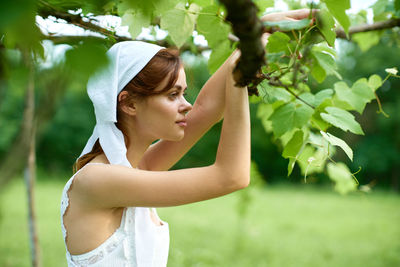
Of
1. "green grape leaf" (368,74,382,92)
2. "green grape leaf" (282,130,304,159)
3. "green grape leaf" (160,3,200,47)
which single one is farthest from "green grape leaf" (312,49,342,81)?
"green grape leaf" (160,3,200,47)

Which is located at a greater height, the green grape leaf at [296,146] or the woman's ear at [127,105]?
the woman's ear at [127,105]

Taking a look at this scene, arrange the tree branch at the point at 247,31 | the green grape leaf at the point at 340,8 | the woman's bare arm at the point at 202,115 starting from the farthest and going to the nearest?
the woman's bare arm at the point at 202,115 → the green grape leaf at the point at 340,8 → the tree branch at the point at 247,31

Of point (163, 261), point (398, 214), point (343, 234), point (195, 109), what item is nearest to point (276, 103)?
point (195, 109)

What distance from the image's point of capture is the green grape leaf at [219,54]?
161 cm

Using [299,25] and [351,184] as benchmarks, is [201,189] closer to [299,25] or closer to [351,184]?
[299,25]

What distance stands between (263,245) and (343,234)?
2.41 meters

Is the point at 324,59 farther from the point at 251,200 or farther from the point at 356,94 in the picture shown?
the point at 251,200

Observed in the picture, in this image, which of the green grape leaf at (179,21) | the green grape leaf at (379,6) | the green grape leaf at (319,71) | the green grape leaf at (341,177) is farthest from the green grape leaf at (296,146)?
the green grape leaf at (341,177)

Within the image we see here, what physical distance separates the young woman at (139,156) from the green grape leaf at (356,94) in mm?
466

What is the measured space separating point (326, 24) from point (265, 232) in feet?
27.1

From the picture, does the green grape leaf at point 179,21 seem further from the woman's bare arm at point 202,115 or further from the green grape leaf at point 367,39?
the green grape leaf at point 367,39

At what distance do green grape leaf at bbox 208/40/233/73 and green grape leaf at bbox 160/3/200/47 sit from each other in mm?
168

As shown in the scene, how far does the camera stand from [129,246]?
151cm

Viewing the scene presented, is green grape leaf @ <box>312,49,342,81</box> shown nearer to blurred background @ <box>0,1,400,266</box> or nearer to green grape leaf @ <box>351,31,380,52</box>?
blurred background @ <box>0,1,400,266</box>
